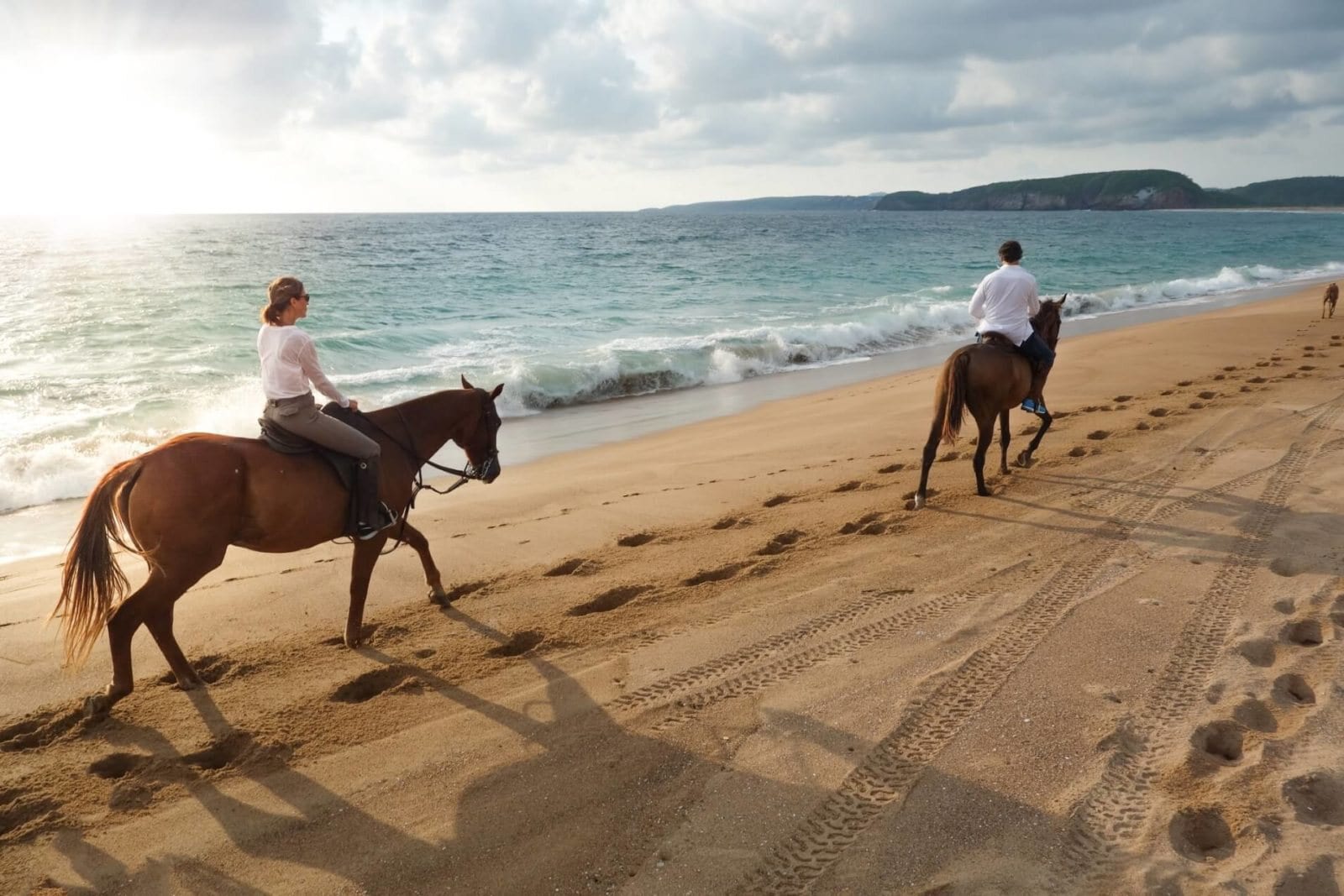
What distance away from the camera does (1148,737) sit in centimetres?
412

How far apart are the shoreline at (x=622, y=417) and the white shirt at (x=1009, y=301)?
Answer: 17.7 feet

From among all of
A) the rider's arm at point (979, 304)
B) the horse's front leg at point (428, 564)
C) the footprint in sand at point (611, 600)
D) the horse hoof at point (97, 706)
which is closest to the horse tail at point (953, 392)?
the rider's arm at point (979, 304)

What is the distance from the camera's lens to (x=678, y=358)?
1772 cm

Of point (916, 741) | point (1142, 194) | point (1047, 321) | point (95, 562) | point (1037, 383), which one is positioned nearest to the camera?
point (916, 741)

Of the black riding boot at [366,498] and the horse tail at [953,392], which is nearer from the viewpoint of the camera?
the black riding boot at [366,498]

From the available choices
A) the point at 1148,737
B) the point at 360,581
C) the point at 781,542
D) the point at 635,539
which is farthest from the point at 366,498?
the point at 1148,737

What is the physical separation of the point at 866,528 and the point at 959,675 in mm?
2728

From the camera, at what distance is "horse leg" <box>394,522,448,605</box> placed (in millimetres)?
6246

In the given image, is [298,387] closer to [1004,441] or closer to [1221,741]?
[1221,741]

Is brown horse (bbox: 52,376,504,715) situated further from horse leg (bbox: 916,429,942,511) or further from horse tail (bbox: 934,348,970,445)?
horse tail (bbox: 934,348,970,445)

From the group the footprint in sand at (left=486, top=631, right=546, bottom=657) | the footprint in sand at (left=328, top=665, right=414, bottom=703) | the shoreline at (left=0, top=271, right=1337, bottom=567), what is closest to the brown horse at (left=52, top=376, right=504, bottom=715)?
the footprint in sand at (left=328, top=665, right=414, bottom=703)

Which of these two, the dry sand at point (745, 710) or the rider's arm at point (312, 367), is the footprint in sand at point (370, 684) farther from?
the rider's arm at point (312, 367)

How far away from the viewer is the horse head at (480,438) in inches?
254

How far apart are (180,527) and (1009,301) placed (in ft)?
25.1
